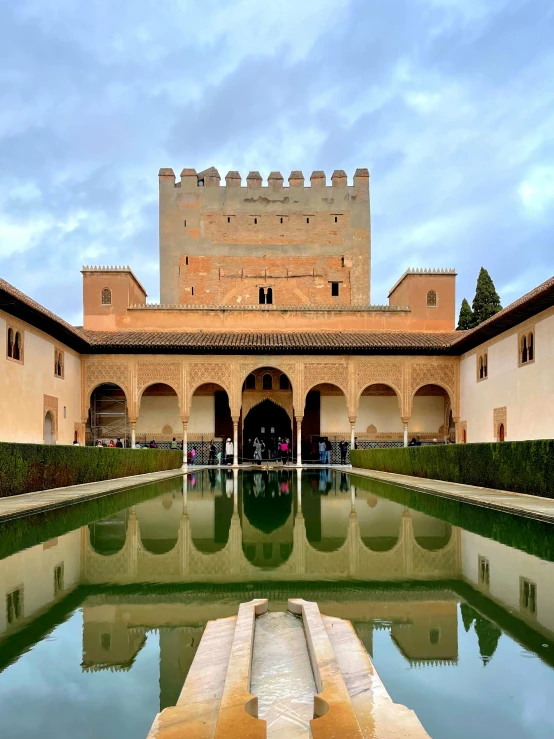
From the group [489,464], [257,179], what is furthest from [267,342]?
[257,179]

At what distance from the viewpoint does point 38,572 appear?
3.83 meters

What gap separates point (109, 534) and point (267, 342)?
14.6m

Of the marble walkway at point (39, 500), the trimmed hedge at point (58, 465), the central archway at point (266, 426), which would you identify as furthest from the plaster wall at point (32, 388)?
the central archway at point (266, 426)

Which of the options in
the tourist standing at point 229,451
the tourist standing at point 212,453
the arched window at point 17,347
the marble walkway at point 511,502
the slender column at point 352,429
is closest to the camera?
the marble walkway at point 511,502

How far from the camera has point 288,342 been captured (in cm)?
1983

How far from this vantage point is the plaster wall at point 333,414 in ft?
71.7

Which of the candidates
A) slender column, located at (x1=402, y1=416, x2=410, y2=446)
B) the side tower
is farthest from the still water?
the side tower

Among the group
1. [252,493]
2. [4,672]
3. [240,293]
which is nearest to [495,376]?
[252,493]

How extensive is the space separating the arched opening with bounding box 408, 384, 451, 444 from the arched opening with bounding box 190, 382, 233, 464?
20.9 feet

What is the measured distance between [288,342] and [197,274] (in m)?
10.1

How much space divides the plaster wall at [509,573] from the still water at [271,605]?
1 cm

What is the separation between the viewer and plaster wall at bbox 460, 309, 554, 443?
13.3m

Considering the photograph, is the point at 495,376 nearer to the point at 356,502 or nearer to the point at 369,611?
the point at 356,502

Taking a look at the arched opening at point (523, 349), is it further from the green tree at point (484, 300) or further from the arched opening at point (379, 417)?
the green tree at point (484, 300)
